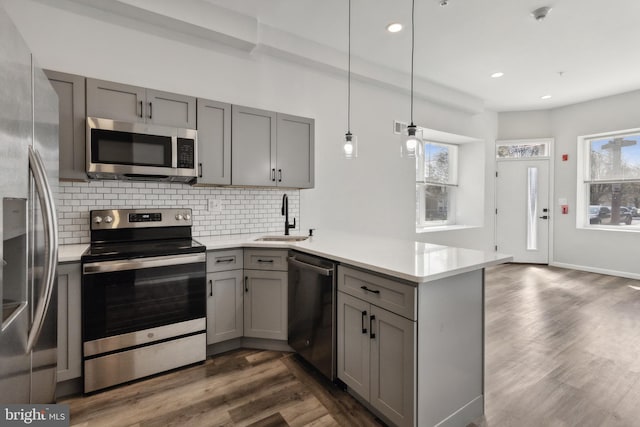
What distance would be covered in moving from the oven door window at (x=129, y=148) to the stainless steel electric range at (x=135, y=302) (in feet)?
1.50

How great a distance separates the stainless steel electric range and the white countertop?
0.61 ft

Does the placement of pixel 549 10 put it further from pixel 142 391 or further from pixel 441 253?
pixel 142 391

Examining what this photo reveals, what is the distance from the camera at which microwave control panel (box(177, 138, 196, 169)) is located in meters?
2.62

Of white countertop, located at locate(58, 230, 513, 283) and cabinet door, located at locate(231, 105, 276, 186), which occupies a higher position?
cabinet door, located at locate(231, 105, 276, 186)

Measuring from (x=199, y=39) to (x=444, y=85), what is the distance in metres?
3.62

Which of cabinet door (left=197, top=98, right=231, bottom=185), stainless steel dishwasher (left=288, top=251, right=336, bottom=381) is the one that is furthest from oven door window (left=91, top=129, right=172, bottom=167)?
Answer: stainless steel dishwasher (left=288, top=251, right=336, bottom=381)

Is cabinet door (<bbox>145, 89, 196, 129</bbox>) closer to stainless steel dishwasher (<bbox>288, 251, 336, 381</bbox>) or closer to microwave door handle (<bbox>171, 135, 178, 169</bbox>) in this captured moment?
microwave door handle (<bbox>171, 135, 178, 169</bbox>)

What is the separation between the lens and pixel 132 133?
2.43 meters

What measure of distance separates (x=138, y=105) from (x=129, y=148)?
1.18ft

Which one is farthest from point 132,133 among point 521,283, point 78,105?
point 521,283

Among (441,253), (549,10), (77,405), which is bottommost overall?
(77,405)

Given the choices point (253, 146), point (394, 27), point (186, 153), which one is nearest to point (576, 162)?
point (394, 27)

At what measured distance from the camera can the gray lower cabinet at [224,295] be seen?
257 centimetres

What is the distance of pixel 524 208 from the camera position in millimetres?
6262
